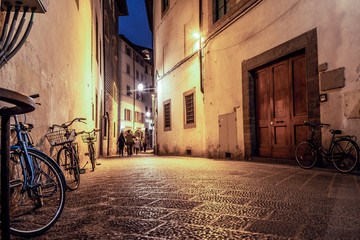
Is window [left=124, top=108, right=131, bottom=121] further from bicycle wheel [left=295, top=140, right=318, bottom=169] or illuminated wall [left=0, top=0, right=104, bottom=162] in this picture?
bicycle wheel [left=295, top=140, right=318, bottom=169]

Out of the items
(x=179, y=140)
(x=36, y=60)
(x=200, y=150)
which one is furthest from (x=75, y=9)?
(x=179, y=140)

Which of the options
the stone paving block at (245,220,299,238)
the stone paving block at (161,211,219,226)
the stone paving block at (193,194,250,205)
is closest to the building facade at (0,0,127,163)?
the stone paving block at (161,211,219,226)

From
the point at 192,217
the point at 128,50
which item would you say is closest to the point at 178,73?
the point at 192,217

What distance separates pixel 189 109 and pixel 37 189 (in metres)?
10.1

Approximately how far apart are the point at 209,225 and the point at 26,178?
150 cm

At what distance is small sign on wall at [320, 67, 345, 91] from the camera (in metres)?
5.39

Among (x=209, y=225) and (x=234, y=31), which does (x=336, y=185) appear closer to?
(x=209, y=225)

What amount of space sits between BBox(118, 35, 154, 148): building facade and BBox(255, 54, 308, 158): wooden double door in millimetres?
18410

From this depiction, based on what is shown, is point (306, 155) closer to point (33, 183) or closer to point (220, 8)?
point (33, 183)

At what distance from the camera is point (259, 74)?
8.09m

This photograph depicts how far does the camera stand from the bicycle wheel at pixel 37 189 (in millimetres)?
2088

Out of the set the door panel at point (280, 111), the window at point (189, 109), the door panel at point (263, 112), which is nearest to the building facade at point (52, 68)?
the door panel at point (263, 112)

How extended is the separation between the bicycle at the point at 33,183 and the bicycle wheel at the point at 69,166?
1716mm

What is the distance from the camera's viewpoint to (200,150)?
1107 cm
